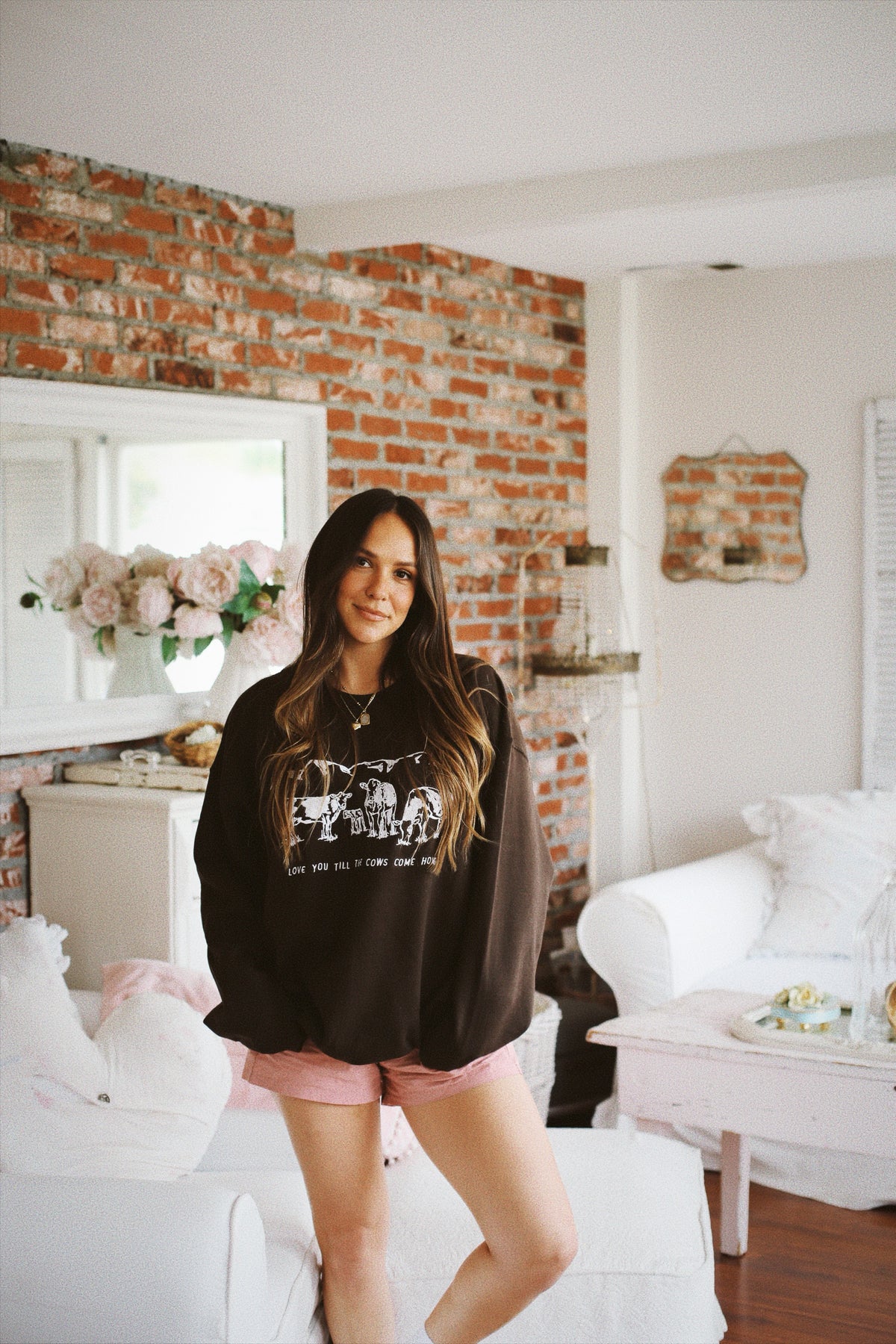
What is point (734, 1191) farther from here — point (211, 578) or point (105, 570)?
point (105, 570)

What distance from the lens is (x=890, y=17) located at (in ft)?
8.16

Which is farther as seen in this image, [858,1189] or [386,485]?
[386,485]

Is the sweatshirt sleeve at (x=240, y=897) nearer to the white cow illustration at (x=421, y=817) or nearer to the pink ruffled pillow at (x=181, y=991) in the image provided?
the white cow illustration at (x=421, y=817)

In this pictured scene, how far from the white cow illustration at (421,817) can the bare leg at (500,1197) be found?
1.23ft

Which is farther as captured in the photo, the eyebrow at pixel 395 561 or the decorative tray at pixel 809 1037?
the decorative tray at pixel 809 1037

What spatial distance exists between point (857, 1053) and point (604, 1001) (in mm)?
1687

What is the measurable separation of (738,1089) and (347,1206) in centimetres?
110

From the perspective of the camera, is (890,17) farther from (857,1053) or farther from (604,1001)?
(604,1001)

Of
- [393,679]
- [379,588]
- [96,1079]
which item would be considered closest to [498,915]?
[393,679]

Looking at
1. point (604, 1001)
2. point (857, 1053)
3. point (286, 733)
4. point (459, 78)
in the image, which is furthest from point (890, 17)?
point (604, 1001)

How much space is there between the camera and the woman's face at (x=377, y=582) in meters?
2.15

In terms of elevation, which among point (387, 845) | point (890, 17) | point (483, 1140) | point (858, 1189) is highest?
point (890, 17)

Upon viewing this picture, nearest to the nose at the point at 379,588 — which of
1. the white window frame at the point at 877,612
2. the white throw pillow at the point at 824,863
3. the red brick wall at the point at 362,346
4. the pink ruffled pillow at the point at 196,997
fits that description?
the pink ruffled pillow at the point at 196,997

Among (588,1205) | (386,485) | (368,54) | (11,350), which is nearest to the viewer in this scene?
(588,1205)
